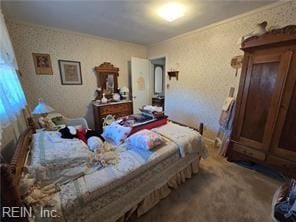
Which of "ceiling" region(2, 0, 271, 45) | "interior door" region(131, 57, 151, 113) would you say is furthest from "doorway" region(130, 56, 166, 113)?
"ceiling" region(2, 0, 271, 45)

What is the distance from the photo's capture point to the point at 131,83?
13.6ft

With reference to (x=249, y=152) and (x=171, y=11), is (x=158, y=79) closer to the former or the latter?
(x=171, y=11)

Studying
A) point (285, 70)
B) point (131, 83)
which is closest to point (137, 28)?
point (131, 83)

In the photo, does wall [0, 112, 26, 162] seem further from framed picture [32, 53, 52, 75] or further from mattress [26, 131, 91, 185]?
framed picture [32, 53, 52, 75]

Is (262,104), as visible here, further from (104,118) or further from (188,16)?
(104,118)

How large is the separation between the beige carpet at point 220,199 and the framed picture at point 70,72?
305cm

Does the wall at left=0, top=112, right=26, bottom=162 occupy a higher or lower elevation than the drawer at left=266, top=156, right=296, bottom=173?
higher

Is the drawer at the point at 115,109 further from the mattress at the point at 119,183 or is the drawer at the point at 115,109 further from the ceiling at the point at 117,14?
the mattress at the point at 119,183

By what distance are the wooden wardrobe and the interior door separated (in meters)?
2.70

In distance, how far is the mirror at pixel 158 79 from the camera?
5.21 meters

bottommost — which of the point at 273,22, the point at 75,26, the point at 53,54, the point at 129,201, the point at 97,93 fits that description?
the point at 129,201

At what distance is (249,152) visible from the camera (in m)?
2.14

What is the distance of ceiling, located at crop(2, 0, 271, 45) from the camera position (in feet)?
6.42

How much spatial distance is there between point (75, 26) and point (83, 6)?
0.93 m
